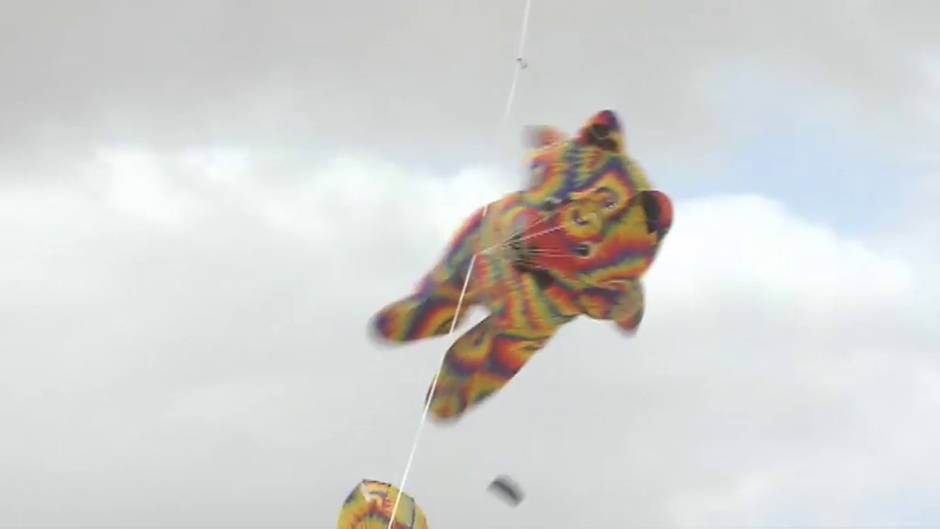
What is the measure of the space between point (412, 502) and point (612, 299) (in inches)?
276

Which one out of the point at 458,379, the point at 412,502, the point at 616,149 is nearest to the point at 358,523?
the point at 412,502

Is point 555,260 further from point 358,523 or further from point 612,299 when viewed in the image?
point 358,523

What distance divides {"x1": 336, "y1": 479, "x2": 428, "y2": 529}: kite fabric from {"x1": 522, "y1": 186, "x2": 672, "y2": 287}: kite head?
670cm

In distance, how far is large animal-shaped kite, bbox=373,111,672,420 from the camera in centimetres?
3628

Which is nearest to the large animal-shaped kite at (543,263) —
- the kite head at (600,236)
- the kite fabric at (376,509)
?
the kite head at (600,236)

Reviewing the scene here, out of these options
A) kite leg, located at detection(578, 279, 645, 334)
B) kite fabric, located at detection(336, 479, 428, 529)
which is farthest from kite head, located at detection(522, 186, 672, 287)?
kite fabric, located at detection(336, 479, 428, 529)

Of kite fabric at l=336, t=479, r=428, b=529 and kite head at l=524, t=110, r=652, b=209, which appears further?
kite fabric at l=336, t=479, r=428, b=529

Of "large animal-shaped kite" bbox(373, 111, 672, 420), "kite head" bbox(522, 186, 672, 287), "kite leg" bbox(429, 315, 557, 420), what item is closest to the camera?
"kite head" bbox(522, 186, 672, 287)

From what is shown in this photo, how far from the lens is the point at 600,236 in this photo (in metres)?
36.2

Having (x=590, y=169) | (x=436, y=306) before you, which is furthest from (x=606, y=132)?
(x=436, y=306)

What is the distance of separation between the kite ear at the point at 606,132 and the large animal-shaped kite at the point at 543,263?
0.07 feet

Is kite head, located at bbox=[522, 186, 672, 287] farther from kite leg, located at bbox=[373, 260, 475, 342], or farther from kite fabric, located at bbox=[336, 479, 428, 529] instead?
kite fabric, located at bbox=[336, 479, 428, 529]

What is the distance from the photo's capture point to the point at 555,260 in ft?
120

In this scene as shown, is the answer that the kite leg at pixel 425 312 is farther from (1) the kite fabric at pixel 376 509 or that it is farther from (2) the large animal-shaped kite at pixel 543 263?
(1) the kite fabric at pixel 376 509
